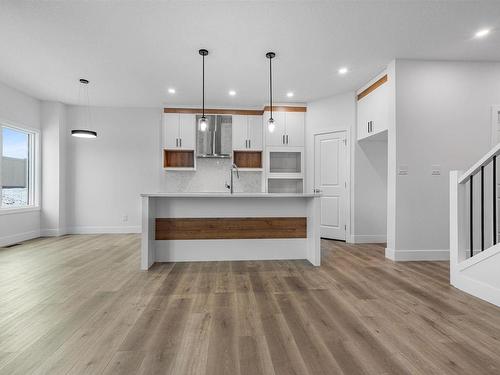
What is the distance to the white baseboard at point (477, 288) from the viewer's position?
7.69 feet

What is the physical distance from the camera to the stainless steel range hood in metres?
5.93

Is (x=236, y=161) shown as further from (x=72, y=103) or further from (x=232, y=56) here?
(x=72, y=103)

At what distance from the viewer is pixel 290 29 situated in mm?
3107

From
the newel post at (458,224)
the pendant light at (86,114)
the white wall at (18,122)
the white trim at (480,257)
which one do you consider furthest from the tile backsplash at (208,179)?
the white trim at (480,257)

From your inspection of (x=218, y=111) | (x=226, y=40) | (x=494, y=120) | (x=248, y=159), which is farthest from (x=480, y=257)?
(x=218, y=111)

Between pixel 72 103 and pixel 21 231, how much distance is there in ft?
9.42

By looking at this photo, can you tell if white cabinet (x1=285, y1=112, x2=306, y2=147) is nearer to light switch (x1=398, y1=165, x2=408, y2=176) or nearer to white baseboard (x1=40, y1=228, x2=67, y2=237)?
light switch (x1=398, y1=165, x2=408, y2=176)

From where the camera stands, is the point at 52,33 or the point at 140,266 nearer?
the point at 52,33

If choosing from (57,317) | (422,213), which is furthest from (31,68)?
(422,213)

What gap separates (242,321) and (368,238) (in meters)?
3.90

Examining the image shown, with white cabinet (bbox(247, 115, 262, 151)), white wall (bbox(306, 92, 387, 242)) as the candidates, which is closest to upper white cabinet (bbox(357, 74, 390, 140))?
white wall (bbox(306, 92, 387, 242))

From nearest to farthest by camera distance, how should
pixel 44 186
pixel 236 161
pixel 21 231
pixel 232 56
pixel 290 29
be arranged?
1. pixel 290 29
2. pixel 232 56
3. pixel 21 231
4. pixel 44 186
5. pixel 236 161

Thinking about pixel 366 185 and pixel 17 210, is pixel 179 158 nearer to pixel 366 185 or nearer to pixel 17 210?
pixel 17 210

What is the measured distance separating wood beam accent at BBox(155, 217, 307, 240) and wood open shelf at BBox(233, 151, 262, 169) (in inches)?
101
